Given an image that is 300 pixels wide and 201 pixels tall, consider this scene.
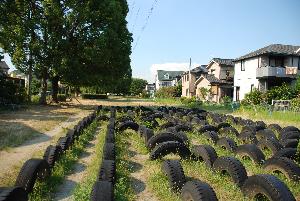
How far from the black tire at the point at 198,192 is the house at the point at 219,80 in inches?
1784

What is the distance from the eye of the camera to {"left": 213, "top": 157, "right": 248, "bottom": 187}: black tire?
661 cm

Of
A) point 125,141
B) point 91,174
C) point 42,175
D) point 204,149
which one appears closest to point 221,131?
point 125,141

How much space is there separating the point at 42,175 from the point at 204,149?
147 inches

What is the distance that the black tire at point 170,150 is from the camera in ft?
29.1

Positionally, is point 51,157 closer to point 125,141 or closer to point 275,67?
point 125,141

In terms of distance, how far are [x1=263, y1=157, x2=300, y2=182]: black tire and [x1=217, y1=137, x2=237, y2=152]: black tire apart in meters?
2.27

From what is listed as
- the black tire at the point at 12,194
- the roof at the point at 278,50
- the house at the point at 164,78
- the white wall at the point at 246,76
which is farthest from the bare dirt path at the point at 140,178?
the house at the point at 164,78

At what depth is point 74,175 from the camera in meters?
7.83

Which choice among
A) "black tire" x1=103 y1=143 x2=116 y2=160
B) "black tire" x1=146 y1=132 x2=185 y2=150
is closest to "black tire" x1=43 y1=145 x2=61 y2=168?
"black tire" x1=103 y1=143 x2=116 y2=160

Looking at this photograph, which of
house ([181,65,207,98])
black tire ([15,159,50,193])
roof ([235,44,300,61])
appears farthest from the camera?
house ([181,65,207,98])

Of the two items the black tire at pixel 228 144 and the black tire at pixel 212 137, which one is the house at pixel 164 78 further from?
the black tire at pixel 228 144

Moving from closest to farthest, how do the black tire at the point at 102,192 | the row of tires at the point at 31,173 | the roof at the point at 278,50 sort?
1. the row of tires at the point at 31,173
2. the black tire at the point at 102,192
3. the roof at the point at 278,50

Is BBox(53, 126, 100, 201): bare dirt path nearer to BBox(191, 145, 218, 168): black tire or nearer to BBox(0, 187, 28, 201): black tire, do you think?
BBox(0, 187, 28, 201): black tire

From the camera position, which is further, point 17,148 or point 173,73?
point 173,73
